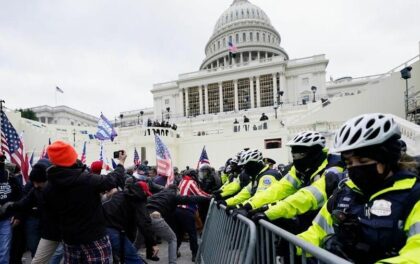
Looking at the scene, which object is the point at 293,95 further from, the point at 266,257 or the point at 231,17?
the point at 266,257

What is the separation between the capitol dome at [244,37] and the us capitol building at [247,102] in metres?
0.23

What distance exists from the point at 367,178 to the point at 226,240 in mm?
2060

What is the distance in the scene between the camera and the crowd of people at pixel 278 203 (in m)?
1.86

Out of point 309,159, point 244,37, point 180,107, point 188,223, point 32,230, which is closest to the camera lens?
point 309,159

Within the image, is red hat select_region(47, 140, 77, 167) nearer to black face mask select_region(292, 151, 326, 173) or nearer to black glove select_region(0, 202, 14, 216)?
black glove select_region(0, 202, 14, 216)

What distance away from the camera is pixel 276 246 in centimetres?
256

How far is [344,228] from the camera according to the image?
1936mm

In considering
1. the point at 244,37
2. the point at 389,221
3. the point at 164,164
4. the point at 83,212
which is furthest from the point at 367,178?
the point at 244,37

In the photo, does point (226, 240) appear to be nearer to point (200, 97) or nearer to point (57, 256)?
point (57, 256)

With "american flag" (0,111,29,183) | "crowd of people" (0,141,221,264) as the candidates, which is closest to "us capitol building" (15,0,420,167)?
"crowd of people" (0,141,221,264)

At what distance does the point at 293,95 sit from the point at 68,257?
6179 centimetres

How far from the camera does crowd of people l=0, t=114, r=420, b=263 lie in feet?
6.09

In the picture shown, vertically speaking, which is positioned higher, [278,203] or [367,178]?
[367,178]

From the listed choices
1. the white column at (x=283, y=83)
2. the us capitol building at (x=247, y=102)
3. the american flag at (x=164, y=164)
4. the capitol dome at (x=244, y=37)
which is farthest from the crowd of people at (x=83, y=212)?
the capitol dome at (x=244, y=37)
